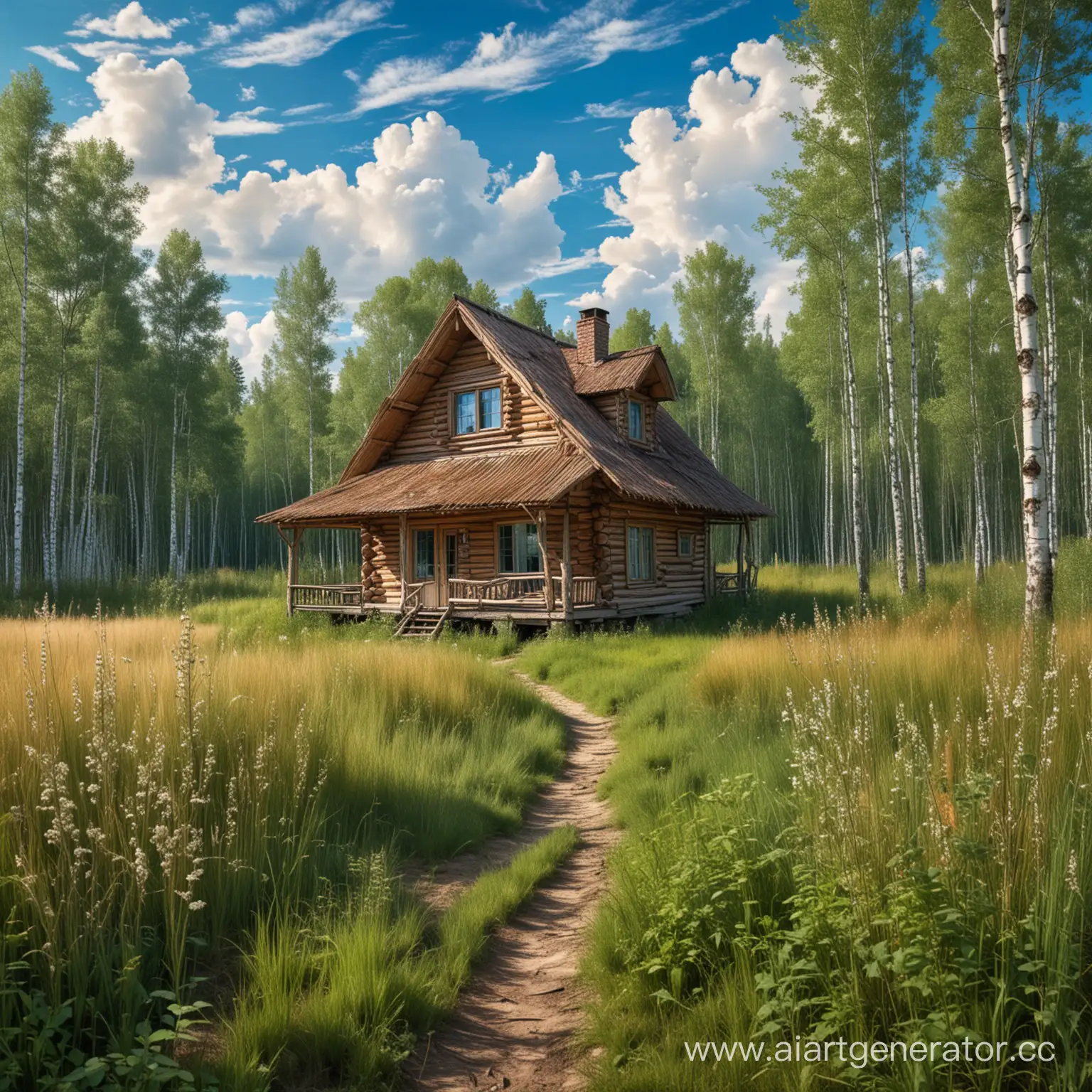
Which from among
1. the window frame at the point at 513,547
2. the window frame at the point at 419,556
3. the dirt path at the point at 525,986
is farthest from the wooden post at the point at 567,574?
the dirt path at the point at 525,986

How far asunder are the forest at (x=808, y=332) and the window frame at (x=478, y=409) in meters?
9.32

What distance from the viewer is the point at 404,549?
2133 cm

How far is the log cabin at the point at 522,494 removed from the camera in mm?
18953

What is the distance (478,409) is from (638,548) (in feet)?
20.2

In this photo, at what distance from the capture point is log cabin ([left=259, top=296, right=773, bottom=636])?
18953mm

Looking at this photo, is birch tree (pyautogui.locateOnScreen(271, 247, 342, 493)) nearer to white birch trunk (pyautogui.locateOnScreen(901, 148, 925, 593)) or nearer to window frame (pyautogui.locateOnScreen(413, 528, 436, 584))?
window frame (pyautogui.locateOnScreen(413, 528, 436, 584))

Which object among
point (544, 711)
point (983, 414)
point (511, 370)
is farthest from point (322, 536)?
point (544, 711)

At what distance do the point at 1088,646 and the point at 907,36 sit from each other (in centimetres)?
1911

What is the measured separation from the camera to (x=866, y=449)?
1494 inches

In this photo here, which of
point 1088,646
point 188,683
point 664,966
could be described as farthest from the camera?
point 1088,646

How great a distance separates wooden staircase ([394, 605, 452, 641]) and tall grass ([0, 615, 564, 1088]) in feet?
34.4

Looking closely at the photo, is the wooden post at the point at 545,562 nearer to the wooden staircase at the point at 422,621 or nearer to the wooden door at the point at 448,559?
the wooden staircase at the point at 422,621

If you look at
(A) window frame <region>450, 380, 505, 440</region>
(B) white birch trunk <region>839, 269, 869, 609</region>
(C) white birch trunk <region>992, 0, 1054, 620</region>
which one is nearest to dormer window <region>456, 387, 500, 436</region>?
(A) window frame <region>450, 380, 505, 440</region>

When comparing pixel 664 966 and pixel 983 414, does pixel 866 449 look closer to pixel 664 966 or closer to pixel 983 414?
pixel 983 414
